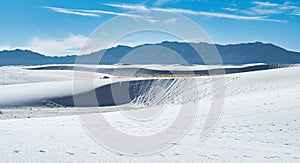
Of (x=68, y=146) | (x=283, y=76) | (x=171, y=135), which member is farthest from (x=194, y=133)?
(x=283, y=76)

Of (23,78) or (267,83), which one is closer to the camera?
(267,83)

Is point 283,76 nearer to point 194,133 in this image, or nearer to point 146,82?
point 146,82

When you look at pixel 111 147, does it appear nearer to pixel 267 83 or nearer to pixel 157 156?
pixel 157 156

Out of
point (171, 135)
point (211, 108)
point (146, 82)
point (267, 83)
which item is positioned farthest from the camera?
point (146, 82)

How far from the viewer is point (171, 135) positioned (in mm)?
10094

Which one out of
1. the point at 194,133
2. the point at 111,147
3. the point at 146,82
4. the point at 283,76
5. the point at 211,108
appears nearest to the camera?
the point at 111,147

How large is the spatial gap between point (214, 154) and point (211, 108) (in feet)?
28.0

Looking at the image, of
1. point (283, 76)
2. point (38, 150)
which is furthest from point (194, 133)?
point (283, 76)

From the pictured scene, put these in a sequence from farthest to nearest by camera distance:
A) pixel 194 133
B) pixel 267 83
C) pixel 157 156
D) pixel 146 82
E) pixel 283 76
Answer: pixel 146 82 → pixel 283 76 → pixel 267 83 → pixel 194 133 → pixel 157 156

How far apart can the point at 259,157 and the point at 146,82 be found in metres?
23.8

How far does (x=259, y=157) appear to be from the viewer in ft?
24.7

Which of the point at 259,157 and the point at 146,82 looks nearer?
the point at 259,157

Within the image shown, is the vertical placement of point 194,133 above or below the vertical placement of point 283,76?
below

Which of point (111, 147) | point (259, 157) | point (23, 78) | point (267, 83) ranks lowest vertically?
point (259, 157)
